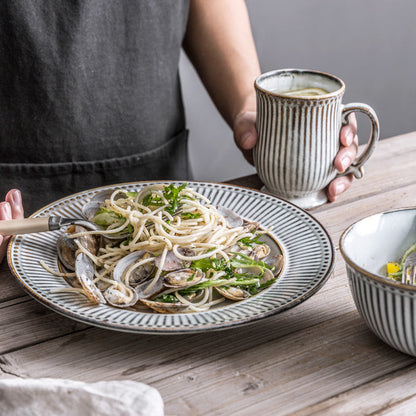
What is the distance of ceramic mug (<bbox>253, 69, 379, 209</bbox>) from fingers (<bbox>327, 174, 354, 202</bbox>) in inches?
0.6

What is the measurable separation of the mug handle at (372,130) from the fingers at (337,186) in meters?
0.02

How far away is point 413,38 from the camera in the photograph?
11.8ft

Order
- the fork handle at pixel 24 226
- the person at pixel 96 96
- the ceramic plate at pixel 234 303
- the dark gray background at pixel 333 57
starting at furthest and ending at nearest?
the dark gray background at pixel 333 57
the person at pixel 96 96
the fork handle at pixel 24 226
the ceramic plate at pixel 234 303

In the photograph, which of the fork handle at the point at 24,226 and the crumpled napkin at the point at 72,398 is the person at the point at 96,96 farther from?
the crumpled napkin at the point at 72,398

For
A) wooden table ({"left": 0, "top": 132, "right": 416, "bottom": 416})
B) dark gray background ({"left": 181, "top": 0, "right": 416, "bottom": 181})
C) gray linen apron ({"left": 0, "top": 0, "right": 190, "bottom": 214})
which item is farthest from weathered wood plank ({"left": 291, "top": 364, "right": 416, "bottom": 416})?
dark gray background ({"left": 181, "top": 0, "right": 416, "bottom": 181})

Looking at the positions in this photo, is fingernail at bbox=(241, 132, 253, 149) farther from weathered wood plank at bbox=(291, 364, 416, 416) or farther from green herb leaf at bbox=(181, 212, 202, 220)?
weathered wood plank at bbox=(291, 364, 416, 416)

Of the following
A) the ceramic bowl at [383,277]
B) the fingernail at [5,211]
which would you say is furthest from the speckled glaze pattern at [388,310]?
the fingernail at [5,211]

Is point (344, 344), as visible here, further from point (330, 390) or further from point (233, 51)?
point (233, 51)

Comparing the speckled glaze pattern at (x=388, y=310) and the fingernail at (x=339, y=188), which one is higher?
the speckled glaze pattern at (x=388, y=310)

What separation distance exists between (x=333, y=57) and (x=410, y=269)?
2.70 m

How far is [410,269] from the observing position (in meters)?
0.87

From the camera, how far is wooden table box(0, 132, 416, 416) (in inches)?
29.1

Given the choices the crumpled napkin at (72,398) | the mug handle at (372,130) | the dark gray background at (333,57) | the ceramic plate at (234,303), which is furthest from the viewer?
the dark gray background at (333,57)

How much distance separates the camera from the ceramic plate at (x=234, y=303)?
803mm
